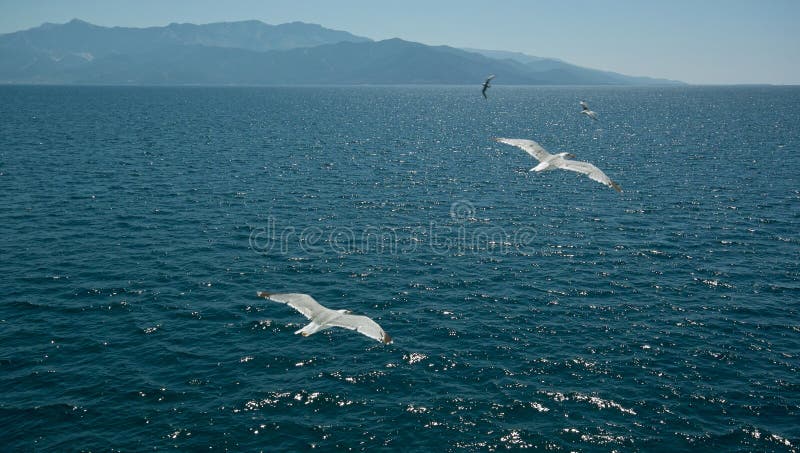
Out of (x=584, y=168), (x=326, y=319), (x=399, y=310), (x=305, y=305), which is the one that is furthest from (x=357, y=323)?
(x=584, y=168)

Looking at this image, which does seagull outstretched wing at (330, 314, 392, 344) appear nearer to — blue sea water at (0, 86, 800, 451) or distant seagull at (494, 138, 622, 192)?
blue sea water at (0, 86, 800, 451)

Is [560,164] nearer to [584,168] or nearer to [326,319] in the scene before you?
[584,168]

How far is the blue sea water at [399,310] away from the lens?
28406 millimetres

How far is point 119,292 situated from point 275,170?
2108 inches

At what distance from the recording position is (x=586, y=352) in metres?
35.9

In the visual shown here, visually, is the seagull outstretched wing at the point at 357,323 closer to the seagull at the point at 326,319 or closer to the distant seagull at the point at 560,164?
the seagull at the point at 326,319

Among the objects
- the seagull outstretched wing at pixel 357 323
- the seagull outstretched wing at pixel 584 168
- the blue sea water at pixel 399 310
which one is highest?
the seagull outstretched wing at pixel 584 168

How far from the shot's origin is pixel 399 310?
42344mm

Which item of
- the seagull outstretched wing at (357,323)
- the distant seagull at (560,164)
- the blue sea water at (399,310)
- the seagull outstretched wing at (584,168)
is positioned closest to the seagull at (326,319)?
the seagull outstretched wing at (357,323)

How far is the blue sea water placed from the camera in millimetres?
28406

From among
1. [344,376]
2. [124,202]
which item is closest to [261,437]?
[344,376]

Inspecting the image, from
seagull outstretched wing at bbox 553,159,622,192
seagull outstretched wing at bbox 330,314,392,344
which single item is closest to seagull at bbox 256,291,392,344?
seagull outstretched wing at bbox 330,314,392,344

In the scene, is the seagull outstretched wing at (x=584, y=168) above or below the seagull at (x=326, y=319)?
above

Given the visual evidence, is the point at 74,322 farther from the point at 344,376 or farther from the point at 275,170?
the point at 275,170
